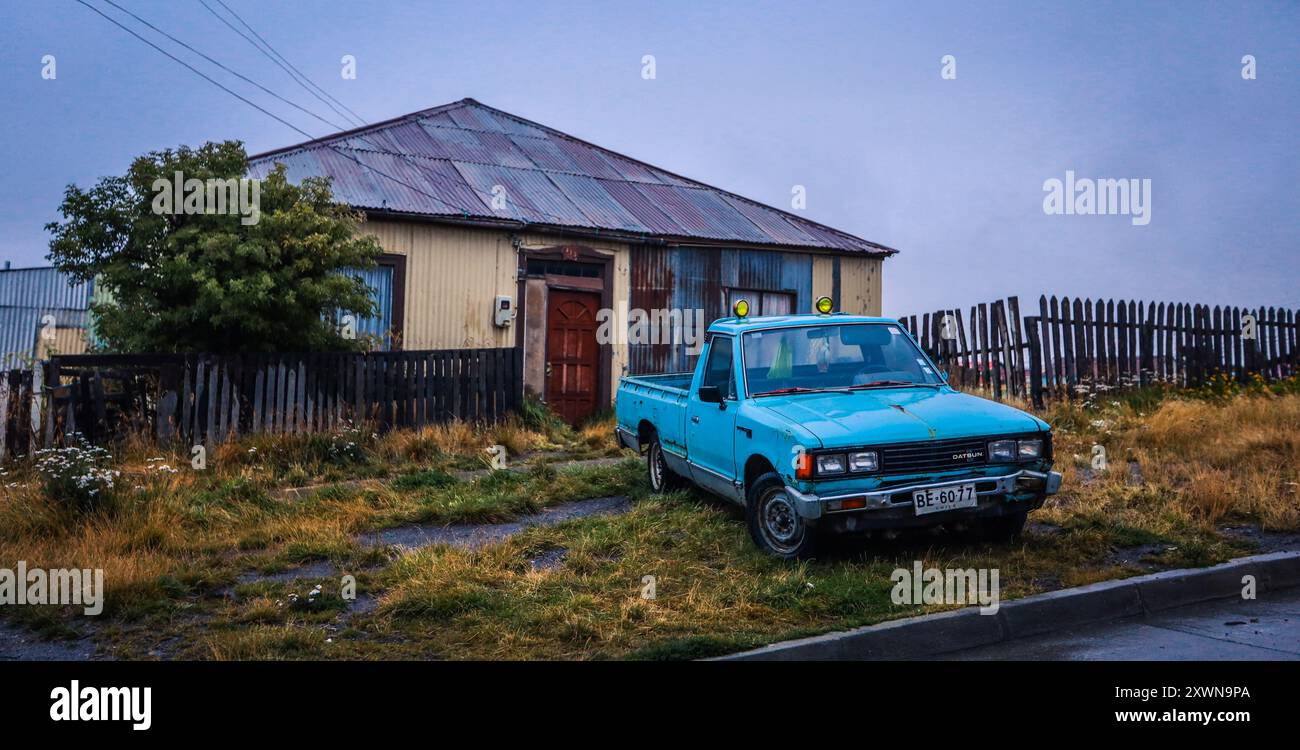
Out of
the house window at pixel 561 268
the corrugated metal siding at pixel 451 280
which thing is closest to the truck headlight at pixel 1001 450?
the corrugated metal siding at pixel 451 280

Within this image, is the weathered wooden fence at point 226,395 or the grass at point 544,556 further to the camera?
the weathered wooden fence at point 226,395

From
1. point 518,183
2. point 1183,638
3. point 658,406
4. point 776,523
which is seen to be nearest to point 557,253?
point 518,183

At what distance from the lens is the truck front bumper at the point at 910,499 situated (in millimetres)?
6012

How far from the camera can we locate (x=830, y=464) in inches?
238

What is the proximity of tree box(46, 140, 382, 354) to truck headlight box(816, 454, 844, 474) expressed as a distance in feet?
24.3

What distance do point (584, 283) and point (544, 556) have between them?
987cm

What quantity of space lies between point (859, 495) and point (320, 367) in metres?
7.97

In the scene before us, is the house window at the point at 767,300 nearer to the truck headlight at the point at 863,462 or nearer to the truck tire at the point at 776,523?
the truck tire at the point at 776,523

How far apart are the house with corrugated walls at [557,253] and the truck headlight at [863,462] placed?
10159 millimetres

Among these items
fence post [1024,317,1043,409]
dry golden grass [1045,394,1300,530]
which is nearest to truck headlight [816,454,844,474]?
dry golden grass [1045,394,1300,530]

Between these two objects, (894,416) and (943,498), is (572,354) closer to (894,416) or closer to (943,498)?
(894,416)

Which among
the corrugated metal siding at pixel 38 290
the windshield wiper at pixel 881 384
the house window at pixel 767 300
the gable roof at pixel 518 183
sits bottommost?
the windshield wiper at pixel 881 384
